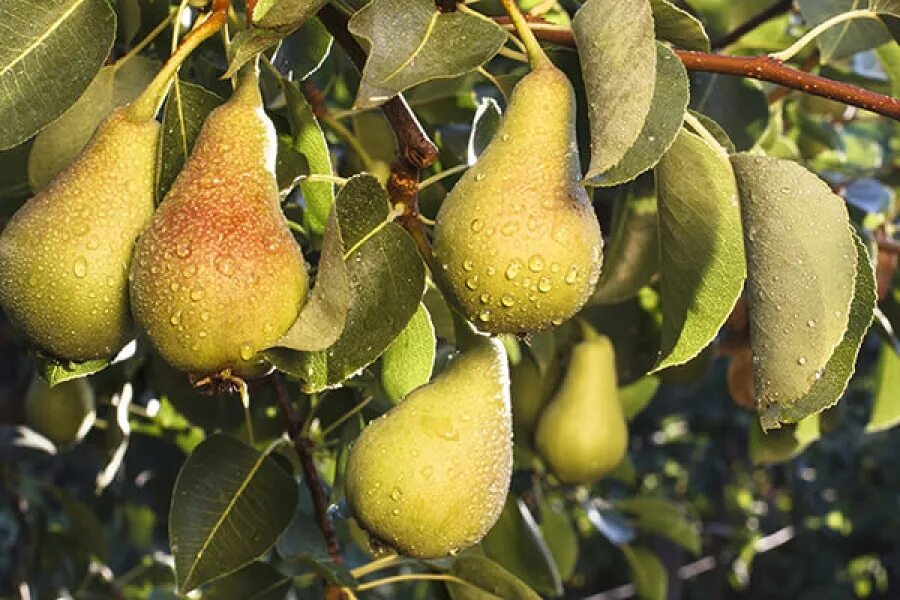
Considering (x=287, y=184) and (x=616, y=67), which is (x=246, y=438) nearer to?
(x=287, y=184)

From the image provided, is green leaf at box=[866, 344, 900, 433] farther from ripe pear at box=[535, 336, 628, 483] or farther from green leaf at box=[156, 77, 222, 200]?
green leaf at box=[156, 77, 222, 200]

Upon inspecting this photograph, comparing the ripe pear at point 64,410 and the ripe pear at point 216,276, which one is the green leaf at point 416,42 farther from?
the ripe pear at point 64,410

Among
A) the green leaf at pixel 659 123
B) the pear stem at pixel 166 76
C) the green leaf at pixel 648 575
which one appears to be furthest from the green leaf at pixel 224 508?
the green leaf at pixel 648 575

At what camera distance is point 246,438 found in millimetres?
1312

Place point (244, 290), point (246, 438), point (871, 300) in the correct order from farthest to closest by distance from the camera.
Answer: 1. point (246, 438)
2. point (871, 300)
3. point (244, 290)

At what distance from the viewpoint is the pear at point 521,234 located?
24.5 inches

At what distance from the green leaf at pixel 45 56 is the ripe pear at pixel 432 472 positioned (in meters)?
0.26

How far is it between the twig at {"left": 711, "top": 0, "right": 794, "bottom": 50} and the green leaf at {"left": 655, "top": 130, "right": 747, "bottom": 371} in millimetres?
638

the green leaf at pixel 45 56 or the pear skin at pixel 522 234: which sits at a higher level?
the green leaf at pixel 45 56

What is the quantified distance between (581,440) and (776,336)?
677 millimetres

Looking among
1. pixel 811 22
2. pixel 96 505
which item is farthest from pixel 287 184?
pixel 96 505

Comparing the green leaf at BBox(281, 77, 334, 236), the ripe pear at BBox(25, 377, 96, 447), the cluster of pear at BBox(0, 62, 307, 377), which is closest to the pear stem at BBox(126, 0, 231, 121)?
the cluster of pear at BBox(0, 62, 307, 377)

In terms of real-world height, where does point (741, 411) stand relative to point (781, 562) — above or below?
above

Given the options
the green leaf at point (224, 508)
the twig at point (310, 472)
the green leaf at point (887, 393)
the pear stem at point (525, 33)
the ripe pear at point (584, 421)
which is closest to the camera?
the pear stem at point (525, 33)
